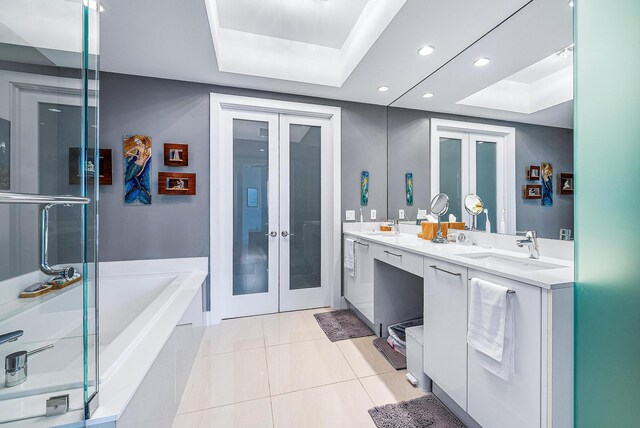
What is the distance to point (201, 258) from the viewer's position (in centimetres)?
266

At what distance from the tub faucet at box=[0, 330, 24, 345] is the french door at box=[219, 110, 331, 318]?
1.63 meters

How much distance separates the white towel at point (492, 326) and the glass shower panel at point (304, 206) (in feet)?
6.50

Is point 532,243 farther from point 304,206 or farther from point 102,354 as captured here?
point 102,354

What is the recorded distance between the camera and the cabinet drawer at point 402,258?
1.78 m

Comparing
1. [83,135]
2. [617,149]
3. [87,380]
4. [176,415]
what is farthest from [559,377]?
[83,135]

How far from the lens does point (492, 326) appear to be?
118 cm

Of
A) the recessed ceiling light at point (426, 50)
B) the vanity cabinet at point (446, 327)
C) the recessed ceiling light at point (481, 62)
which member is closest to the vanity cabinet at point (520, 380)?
the vanity cabinet at point (446, 327)

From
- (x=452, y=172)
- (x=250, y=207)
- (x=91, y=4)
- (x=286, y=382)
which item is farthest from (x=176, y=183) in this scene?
(x=452, y=172)

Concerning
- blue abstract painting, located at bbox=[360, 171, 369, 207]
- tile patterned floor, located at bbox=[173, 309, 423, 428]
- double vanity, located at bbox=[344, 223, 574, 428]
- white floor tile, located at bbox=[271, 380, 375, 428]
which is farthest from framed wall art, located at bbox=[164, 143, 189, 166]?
white floor tile, located at bbox=[271, 380, 375, 428]

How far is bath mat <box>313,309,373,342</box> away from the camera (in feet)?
8.05

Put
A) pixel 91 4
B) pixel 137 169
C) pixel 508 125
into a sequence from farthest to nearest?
pixel 137 169 < pixel 508 125 < pixel 91 4

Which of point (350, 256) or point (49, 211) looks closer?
point (49, 211)

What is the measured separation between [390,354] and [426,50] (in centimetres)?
243

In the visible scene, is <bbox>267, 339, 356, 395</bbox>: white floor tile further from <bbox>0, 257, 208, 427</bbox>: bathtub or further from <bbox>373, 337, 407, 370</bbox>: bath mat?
<bbox>0, 257, 208, 427</bbox>: bathtub
